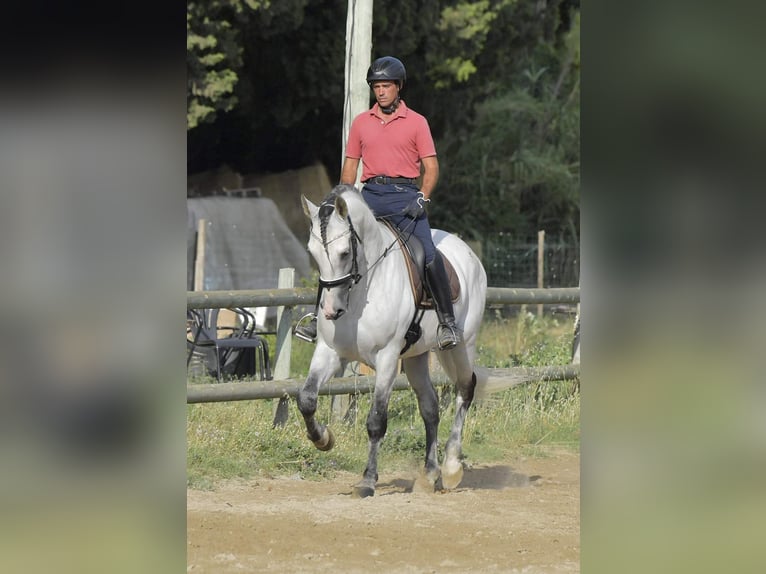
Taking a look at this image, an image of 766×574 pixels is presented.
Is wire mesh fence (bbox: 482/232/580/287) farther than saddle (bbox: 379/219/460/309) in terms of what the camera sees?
Yes

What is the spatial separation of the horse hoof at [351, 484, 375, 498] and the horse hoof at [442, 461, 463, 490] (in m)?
0.91

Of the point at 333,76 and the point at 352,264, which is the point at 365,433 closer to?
the point at 352,264

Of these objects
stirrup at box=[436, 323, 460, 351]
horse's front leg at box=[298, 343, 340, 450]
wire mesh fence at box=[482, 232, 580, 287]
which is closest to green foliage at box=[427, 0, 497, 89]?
wire mesh fence at box=[482, 232, 580, 287]

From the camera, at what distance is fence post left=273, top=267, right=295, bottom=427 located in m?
9.70

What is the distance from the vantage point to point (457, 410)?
9.07 metres

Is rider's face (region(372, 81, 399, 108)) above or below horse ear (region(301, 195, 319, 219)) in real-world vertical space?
above

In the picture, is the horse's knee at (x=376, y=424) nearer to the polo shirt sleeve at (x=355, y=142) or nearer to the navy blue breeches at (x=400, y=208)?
the navy blue breeches at (x=400, y=208)

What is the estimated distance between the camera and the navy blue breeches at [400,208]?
820 centimetres

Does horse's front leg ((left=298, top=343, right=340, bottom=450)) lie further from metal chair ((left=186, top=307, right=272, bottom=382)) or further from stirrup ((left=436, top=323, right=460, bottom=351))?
metal chair ((left=186, top=307, right=272, bottom=382))
